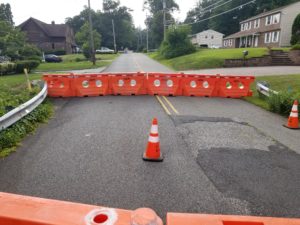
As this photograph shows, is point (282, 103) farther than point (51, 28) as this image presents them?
No

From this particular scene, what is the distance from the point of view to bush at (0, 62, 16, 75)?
22.9 m

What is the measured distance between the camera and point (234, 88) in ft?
40.9

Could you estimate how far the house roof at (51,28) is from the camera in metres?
72.1

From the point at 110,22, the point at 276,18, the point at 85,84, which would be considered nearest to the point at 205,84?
the point at 85,84

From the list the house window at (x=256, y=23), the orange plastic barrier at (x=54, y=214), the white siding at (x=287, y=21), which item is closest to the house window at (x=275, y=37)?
the white siding at (x=287, y=21)

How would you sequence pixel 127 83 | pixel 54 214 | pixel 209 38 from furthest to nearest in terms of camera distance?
pixel 209 38 → pixel 127 83 → pixel 54 214

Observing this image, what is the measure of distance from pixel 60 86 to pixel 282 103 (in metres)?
8.78

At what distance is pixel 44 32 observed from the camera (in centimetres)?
7269

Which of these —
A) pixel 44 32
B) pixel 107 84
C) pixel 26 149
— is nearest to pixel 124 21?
pixel 44 32

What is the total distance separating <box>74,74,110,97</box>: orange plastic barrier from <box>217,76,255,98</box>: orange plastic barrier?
5050 mm

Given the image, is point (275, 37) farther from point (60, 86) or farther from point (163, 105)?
point (60, 86)

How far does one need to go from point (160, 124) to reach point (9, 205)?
5.74m

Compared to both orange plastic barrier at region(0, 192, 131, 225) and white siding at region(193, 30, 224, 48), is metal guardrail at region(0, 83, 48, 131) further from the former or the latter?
white siding at region(193, 30, 224, 48)

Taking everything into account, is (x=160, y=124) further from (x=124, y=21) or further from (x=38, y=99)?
(x=124, y=21)
